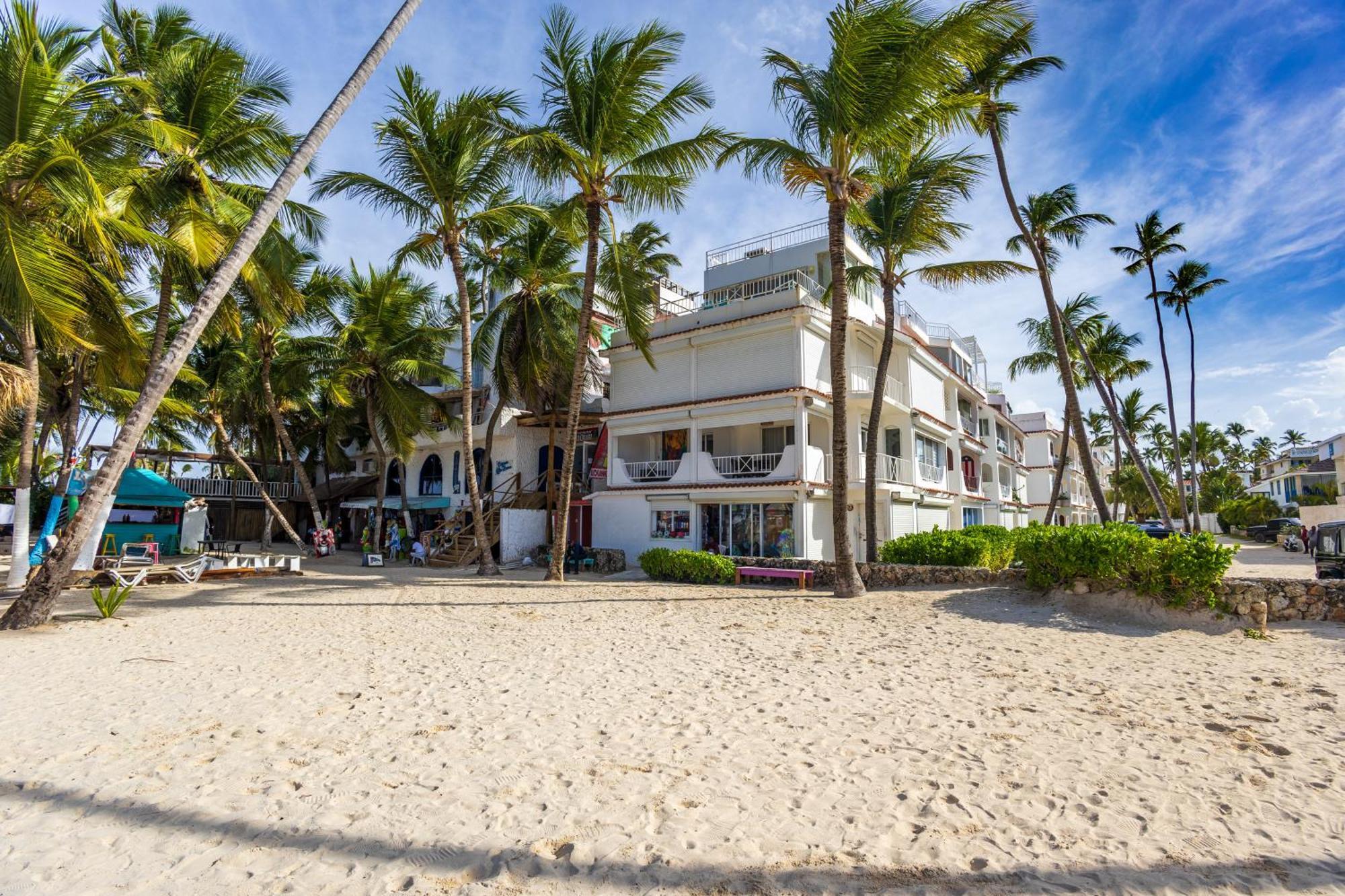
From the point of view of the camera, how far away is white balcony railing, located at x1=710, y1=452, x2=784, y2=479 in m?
21.2

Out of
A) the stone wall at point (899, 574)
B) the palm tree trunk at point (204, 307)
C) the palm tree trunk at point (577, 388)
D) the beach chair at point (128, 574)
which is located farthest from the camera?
the palm tree trunk at point (577, 388)

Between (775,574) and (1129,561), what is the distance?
25.3 ft

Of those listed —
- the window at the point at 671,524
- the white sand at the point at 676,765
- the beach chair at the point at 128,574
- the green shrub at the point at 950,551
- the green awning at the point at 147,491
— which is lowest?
the white sand at the point at 676,765

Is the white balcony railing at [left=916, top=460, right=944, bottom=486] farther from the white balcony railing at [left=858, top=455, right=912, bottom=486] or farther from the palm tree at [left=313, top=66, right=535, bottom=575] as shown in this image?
the palm tree at [left=313, top=66, right=535, bottom=575]

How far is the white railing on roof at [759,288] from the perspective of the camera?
2327 centimetres

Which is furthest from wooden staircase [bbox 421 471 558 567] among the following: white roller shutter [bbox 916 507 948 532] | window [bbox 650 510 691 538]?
white roller shutter [bbox 916 507 948 532]

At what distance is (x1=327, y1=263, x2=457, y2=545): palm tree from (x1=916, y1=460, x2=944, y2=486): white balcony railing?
19.6m

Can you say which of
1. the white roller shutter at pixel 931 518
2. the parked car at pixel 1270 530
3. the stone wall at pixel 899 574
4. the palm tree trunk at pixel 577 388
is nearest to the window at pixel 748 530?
the stone wall at pixel 899 574

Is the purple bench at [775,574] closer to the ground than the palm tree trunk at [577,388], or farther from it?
closer to the ground

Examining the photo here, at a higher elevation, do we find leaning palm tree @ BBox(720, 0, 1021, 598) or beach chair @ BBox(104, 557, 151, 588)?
leaning palm tree @ BBox(720, 0, 1021, 598)

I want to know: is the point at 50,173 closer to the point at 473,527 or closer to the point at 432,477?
the point at 473,527

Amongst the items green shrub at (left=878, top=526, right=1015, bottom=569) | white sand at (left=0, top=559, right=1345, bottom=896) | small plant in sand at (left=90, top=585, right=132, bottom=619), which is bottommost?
white sand at (left=0, top=559, right=1345, bottom=896)

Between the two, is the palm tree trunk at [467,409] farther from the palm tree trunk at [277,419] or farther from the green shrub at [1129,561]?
the green shrub at [1129,561]

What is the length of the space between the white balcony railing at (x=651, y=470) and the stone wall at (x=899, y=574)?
5.58m
